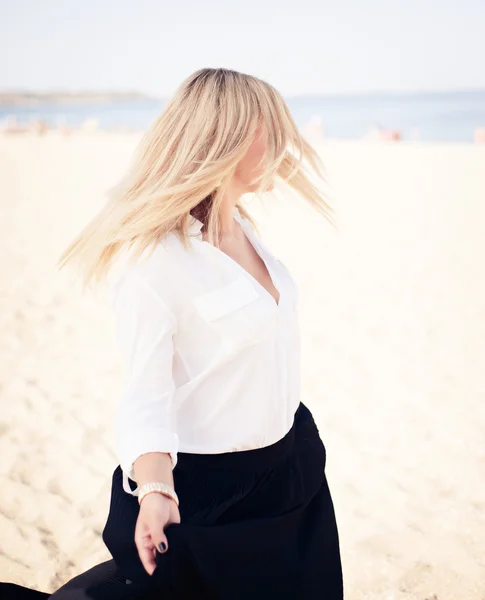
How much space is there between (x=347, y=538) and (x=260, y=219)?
8439mm

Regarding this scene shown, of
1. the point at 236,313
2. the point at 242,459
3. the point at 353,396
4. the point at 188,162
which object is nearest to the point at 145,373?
the point at 236,313

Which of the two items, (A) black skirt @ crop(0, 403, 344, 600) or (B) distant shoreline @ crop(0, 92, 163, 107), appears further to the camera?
(B) distant shoreline @ crop(0, 92, 163, 107)

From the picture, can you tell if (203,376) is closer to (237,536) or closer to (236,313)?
(236,313)

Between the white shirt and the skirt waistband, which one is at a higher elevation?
the white shirt

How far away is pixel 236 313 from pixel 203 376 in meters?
0.16

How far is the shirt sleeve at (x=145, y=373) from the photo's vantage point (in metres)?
1.26

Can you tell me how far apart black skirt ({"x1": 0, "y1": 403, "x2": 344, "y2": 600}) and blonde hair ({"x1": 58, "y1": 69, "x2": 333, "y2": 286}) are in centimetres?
53

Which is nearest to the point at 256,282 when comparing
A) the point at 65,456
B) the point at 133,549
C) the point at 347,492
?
the point at 133,549

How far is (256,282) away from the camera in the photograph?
149 cm

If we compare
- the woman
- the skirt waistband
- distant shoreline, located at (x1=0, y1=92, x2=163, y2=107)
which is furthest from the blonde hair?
distant shoreline, located at (x1=0, y1=92, x2=163, y2=107)

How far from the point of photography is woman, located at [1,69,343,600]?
1.27 meters

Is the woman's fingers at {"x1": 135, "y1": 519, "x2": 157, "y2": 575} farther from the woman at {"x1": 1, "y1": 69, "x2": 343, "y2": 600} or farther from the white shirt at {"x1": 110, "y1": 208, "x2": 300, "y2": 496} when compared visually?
the white shirt at {"x1": 110, "y1": 208, "x2": 300, "y2": 496}

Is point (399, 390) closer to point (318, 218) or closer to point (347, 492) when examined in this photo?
point (347, 492)

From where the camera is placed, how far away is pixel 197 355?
138 centimetres
